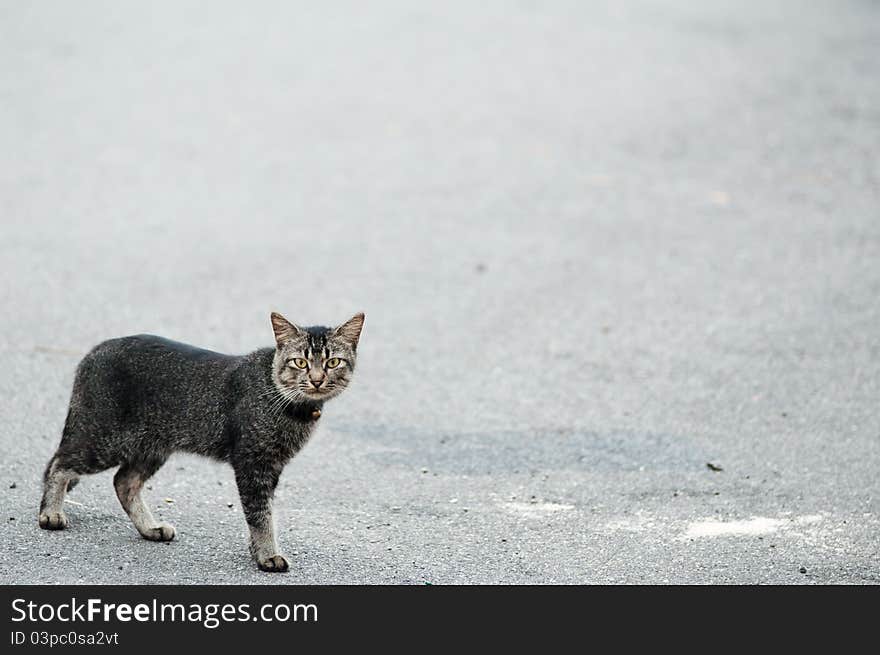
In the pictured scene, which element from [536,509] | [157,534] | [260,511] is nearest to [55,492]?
[157,534]

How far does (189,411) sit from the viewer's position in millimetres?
5516

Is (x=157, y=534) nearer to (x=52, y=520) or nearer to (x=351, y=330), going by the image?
(x=52, y=520)

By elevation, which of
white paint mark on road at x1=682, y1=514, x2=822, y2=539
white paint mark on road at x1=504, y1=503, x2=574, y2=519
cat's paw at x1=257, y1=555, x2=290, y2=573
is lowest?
white paint mark on road at x1=504, y1=503, x2=574, y2=519

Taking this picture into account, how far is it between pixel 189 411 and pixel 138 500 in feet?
1.59

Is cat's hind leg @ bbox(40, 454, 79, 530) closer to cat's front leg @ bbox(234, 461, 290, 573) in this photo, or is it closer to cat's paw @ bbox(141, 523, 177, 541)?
cat's paw @ bbox(141, 523, 177, 541)

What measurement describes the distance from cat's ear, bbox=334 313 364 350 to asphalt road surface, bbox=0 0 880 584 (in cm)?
90

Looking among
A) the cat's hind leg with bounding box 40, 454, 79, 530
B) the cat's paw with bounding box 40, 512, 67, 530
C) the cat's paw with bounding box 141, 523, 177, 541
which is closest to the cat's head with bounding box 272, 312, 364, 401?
the cat's paw with bounding box 141, 523, 177, 541

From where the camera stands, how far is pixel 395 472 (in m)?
6.76

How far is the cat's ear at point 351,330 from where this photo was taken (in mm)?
5664

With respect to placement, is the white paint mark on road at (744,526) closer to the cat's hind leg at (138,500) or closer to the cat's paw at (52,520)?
the cat's hind leg at (138,500)

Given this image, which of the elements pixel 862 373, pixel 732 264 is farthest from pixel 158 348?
Answer: pixel 732 264

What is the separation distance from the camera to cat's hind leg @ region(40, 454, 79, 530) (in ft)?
18.1

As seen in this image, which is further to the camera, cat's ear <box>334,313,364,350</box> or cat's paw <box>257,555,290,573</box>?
cat's ear <box>334,313,364,350</box>

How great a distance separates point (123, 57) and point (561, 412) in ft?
26.2
